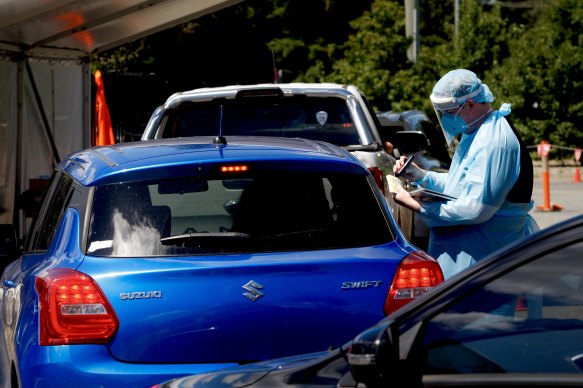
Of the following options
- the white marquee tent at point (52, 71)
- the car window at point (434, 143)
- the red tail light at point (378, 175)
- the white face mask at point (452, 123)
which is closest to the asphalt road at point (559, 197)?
the car window at point (434, 143)

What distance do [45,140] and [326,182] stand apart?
950 centimetres

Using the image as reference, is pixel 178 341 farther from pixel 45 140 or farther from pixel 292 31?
pixel 292 31

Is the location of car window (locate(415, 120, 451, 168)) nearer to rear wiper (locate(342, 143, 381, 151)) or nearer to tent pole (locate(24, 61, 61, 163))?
tent pole (locate(24, 61, 61, 163))

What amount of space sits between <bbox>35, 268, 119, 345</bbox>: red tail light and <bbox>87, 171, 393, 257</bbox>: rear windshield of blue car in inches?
7.1

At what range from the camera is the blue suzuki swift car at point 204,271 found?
4738 mm

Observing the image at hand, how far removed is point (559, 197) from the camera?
2306cm

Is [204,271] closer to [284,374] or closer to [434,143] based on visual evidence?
[284,374]

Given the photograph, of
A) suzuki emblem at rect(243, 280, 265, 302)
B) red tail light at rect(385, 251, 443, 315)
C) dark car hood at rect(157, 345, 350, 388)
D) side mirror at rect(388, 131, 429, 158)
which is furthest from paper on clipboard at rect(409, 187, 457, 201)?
dark car hood at rect(157, 345, 350, 388)

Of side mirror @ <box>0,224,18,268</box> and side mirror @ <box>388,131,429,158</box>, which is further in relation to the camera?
side mirror @ <box>388,131,429,158</box>

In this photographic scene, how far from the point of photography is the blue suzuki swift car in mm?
4738

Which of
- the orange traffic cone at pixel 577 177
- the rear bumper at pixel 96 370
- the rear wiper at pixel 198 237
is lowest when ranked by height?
the orange traffic cone at pixel 577 177

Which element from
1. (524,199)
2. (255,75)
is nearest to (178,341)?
(524,199)

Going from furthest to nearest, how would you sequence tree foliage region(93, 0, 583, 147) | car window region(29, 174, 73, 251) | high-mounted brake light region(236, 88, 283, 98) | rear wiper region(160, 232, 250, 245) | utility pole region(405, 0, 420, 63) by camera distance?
tree foliage region(93, 0, 583, 147) → utility pole region(405, 0, 420, 63) → high-mounted brake light region(236, 88, 283, 98) → car window region(29, 174, 73, 251) → rear wiper region(160, 232, 250, 245)

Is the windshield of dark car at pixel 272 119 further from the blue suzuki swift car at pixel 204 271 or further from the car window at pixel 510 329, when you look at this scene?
the car window at pixel 510 329
